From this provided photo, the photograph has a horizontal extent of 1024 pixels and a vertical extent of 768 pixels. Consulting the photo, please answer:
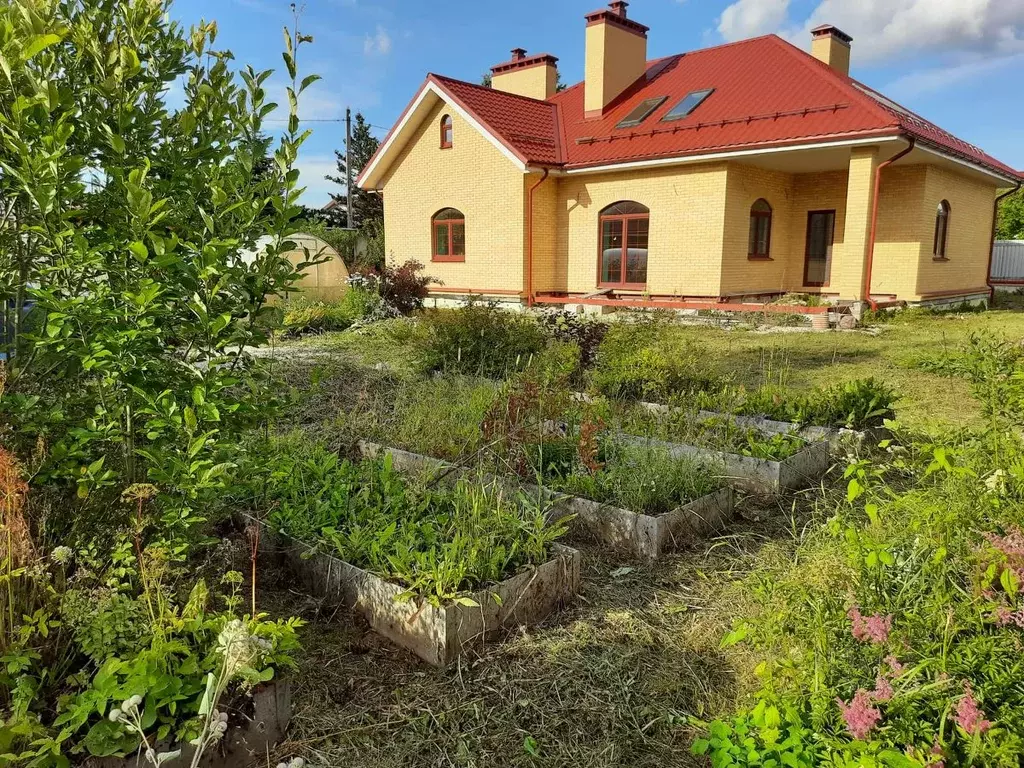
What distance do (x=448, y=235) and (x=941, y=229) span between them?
11.9 metres

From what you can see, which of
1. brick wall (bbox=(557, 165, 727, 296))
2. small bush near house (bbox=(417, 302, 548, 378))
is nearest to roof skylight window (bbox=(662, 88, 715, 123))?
brick wall (bbox=(557, 165, 727, 296))

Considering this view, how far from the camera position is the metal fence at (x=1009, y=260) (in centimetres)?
2744

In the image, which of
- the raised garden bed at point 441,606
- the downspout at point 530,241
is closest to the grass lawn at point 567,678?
the raised garden bed at point 441,606

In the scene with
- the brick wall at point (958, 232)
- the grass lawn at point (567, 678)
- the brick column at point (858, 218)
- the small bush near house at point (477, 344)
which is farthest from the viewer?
the brick wall at point (958, 232)

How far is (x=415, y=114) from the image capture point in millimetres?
18688

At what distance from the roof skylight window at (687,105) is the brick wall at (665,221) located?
57.2 inches

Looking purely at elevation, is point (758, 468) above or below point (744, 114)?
below

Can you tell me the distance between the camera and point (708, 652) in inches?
110

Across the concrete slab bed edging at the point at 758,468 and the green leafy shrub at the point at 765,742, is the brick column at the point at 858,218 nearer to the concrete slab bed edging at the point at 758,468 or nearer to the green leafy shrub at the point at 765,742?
the concrete slab bed edging at the point at 758,468

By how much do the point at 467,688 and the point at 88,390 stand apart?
178cm

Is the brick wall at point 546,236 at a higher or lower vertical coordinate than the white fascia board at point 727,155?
lower

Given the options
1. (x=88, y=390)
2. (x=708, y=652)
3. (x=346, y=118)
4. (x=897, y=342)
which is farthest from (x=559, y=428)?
(x=346, y=118)

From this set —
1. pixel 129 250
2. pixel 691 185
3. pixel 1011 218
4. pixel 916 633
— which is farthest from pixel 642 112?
pixel 1011 218

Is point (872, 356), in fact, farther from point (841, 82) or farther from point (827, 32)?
point (827, 32)
